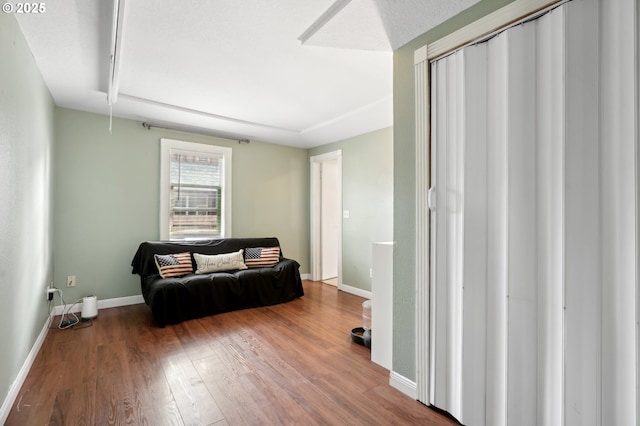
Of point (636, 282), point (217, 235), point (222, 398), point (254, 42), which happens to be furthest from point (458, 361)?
point (217, 235)

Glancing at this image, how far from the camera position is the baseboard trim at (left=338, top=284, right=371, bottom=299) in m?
4.31

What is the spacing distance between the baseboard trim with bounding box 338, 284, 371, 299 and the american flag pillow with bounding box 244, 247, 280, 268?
3.78ft

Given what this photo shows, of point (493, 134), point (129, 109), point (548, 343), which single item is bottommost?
point (548, 343)

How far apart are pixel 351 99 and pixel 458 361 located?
105 inches

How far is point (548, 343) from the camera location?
1359mm

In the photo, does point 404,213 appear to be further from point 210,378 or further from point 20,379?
point 20,379

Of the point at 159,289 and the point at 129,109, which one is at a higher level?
the point at 129,109

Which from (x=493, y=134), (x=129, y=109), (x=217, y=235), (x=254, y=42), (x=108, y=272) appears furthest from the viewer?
(x=217, y=235)

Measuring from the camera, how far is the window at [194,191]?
13.4 feet

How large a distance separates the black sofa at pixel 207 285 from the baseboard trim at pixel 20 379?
875 mm

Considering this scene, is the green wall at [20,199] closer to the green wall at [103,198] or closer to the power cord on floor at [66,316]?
the power cord on floor at [66,316]

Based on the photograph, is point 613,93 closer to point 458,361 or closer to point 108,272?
point 458,361

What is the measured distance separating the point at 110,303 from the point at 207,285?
1.39 m

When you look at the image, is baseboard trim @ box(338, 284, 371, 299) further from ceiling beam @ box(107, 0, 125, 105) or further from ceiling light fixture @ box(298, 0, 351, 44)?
ceiling beam @ box(107, 0, 125, 105)
